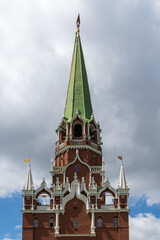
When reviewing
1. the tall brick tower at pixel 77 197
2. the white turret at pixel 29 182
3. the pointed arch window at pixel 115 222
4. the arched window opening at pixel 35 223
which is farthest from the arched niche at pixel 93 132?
the arched window opening at pixel 35 223

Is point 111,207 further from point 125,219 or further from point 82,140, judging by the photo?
point 82,140

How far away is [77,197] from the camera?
56062 millimetres

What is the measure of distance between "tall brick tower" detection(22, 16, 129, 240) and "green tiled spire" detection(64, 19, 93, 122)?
78cm

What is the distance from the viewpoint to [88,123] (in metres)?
62.5

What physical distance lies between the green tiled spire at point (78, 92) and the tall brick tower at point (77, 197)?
0.78 m

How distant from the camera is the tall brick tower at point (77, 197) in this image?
54.1m

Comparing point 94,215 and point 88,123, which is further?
point 88,123

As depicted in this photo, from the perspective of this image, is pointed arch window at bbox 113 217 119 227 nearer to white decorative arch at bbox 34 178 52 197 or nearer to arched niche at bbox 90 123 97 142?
white decorative arch at bbox 34 178 52 197

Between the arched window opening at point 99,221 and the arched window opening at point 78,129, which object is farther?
→ the arched window opening at point 78,129

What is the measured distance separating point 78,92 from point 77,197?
51.7ft

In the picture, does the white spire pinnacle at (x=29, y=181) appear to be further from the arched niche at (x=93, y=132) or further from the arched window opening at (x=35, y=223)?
the arched niche at (x=93, y=132)

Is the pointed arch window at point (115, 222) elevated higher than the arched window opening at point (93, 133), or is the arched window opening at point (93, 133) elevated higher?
the arched window opening at point (93, 133)

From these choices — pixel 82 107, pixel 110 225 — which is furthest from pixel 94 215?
pixel 82 107

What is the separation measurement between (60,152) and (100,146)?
5259mm
